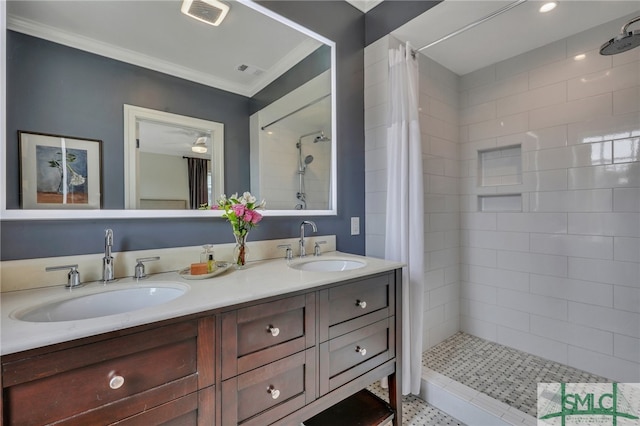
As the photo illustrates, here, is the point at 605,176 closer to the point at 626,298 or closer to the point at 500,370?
the point at 626,298

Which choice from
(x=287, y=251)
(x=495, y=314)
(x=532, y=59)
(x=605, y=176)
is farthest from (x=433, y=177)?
(x=287, y=251)

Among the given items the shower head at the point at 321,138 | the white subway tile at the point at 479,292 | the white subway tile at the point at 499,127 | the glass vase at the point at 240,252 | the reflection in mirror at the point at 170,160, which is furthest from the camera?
the white subway tile at the point at 479,292

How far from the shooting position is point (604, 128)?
1779 millimetres

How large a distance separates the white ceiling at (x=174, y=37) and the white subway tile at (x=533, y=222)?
193 cm

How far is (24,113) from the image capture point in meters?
1.00

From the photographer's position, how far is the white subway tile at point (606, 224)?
5.55 feet

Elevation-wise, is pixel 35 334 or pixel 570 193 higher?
pixel 570 193

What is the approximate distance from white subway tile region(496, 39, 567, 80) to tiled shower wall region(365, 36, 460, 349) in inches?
14.0

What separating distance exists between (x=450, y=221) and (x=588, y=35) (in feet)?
4.95

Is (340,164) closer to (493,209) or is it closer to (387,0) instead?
(387,0)

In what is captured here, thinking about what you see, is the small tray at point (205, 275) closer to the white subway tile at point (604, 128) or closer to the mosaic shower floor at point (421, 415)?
the mosaic shower floor at point (421, 415)

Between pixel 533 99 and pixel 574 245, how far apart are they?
109 centimetres

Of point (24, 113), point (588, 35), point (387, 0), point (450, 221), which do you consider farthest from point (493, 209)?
point (24, 113)

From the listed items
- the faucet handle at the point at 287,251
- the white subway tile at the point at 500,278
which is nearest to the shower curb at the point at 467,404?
the white subway tile at the point at 500,278
